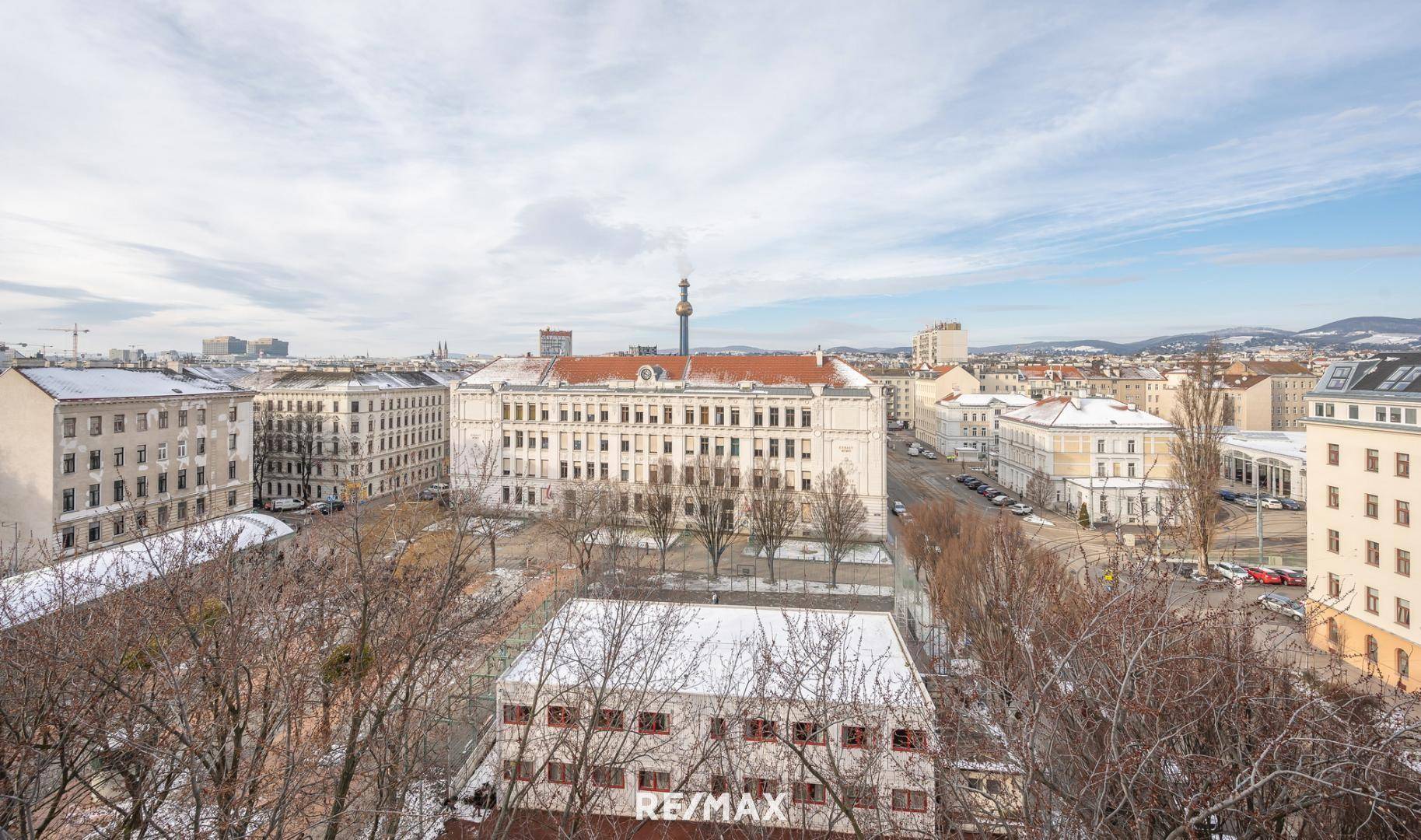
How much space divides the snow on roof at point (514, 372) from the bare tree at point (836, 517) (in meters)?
23.3

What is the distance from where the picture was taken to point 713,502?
120 feet

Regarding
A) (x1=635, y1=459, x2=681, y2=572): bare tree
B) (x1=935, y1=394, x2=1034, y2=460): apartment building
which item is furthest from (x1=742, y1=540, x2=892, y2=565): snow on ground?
(x1=935, y1=394, x2=1034, y2=460): apartment building

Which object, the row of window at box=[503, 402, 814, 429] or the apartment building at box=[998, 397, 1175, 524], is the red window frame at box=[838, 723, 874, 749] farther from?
the apartment building at box=[998, 397, 1175, 524]

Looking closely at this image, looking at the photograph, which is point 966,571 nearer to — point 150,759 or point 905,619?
point 905,619

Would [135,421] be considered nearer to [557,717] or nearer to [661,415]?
[661,415]

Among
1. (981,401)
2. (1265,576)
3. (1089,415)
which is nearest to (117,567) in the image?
(1265,576)

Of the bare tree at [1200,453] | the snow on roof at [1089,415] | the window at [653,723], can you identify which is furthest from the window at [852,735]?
the snow on roof at [1089,415]

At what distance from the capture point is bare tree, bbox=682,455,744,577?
3631 cm

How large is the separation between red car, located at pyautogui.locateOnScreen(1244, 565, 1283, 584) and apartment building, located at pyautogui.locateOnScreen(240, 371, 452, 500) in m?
57.8

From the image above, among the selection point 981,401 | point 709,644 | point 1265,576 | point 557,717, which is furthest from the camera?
point 981,401

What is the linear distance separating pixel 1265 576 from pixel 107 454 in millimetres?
59700

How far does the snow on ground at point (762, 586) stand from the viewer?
3221 cm

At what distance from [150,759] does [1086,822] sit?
12.3 metres

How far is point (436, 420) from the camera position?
66.7m
